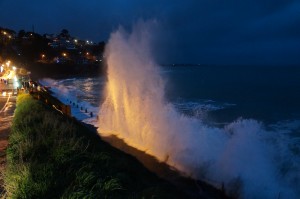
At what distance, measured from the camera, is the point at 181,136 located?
20.5 m

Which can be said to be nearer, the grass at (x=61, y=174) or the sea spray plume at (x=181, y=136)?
the grass at (x=61, y=174)

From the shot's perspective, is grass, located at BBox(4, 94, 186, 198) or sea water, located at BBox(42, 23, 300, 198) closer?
grass, located at BBox(4, 94, 186, 198)

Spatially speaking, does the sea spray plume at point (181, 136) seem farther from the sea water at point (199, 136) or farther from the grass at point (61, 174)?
the grass at point (61, 174)

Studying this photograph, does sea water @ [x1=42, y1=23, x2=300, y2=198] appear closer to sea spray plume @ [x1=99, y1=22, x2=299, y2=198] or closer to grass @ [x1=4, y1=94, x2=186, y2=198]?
sea spray plume @ [x1=99, y1=22, x2=299, y2=198]

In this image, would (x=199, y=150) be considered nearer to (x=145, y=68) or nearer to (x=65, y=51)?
(x=145, y=68)

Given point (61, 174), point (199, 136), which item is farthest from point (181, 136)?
point (61, 174)

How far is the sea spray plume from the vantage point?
15.3m

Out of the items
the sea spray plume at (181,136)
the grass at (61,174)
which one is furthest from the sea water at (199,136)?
the grass at (61,174)

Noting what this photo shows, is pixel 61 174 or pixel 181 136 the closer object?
pixel 61 174

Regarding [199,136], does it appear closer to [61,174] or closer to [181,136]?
[181,136]

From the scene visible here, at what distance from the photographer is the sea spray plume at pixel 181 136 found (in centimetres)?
1530

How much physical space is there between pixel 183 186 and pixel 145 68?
1639cm

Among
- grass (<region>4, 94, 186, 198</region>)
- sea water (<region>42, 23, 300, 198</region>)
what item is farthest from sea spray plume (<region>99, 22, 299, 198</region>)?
grass (<region>4, 94, 186, 198</region>)

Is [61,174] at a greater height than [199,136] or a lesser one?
greater
